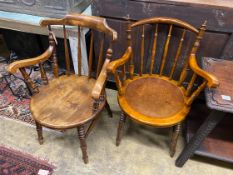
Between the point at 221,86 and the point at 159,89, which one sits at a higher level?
the point at 221,86

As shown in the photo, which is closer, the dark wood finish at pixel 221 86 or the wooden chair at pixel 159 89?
A: the dark wood finish at pixel 221 86

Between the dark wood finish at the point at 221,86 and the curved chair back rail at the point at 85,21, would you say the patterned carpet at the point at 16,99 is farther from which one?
the dark wood finish at the point at 221,86

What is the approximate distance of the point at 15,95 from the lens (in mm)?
1969

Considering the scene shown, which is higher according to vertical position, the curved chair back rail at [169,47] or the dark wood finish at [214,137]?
the curved chair back rail at [169,47]

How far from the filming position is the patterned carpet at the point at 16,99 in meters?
1.79

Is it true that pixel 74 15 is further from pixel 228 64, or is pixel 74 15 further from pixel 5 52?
pixel 5 52

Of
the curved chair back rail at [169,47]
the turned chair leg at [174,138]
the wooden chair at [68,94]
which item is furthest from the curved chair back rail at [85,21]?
the turned chair leg at [174,138]

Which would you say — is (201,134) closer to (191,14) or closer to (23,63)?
(191,14)

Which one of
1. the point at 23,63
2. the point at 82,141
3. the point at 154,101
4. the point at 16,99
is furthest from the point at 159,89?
the point at 16,99

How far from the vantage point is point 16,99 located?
6.36 ft

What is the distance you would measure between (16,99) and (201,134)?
1.63 m

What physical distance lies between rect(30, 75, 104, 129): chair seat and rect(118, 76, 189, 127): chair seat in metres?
0.21

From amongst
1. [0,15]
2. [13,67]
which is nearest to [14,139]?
[13,67]

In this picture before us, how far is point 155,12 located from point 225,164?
120cm
